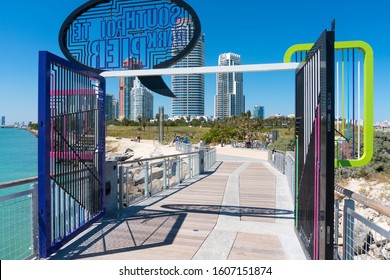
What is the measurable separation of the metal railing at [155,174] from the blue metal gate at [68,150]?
1.01 metres

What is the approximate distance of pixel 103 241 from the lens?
176 inches

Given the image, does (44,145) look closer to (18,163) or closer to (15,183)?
(15,183)

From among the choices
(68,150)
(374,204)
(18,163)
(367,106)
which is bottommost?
(18,163)

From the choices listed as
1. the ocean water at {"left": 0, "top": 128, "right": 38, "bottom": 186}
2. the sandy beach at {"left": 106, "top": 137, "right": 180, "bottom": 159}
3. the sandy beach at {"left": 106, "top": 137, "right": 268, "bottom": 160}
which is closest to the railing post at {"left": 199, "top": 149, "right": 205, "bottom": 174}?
the ocean water at {"left": 0, "top": 128, "right": 38, "bottom": 186}

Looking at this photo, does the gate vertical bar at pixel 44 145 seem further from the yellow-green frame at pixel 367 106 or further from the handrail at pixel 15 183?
the yellow-green frame at pixel 367 106

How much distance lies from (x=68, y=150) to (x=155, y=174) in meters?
11.7

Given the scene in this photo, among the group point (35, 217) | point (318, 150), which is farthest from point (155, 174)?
point (318, 150)

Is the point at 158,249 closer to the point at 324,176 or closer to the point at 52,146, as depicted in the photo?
the point at 52,146

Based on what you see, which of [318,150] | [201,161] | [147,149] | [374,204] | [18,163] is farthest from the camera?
[18,163]

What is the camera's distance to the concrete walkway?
159 inches

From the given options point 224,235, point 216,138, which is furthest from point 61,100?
point 216,138

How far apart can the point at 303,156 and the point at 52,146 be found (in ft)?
10.5

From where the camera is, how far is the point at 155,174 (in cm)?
1606

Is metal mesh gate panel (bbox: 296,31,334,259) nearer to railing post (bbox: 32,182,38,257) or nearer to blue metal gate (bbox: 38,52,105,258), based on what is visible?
blue metal gate (bbox: 38,52,105,258)
